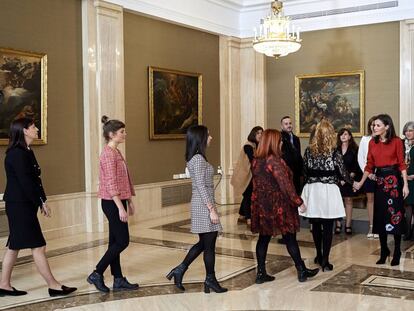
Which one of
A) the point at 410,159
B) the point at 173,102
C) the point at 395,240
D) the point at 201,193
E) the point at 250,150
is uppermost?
the point at 173,102

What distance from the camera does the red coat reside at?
5402 millimetres

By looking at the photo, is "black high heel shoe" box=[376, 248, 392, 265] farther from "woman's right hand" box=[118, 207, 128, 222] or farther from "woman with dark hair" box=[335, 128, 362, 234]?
"woman's right hand" box=[118, 207, 128, 222]

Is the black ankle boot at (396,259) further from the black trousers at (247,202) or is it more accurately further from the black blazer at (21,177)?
the black blazer at (21,177)

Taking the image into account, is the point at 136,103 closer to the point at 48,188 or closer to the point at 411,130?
the point at 48,188

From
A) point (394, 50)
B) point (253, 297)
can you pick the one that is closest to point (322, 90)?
point (394, 50)

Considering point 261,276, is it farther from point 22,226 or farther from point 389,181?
point 22,226

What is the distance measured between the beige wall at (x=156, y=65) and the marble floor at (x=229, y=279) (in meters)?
2.34

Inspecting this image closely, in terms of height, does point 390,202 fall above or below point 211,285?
above

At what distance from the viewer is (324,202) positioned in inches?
235

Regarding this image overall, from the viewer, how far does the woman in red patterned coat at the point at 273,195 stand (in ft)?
17.7

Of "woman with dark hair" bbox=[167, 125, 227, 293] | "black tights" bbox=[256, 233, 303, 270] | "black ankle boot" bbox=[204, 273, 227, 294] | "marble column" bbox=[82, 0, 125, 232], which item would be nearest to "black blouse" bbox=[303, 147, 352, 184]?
"black tights" bbox=[256, 233, 303, 270]

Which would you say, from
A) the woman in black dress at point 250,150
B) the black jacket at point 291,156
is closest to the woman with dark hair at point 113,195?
the black jacket at point 291,156

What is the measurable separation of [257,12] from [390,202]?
7.72 m

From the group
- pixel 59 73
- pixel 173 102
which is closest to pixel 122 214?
pixel 59 73
